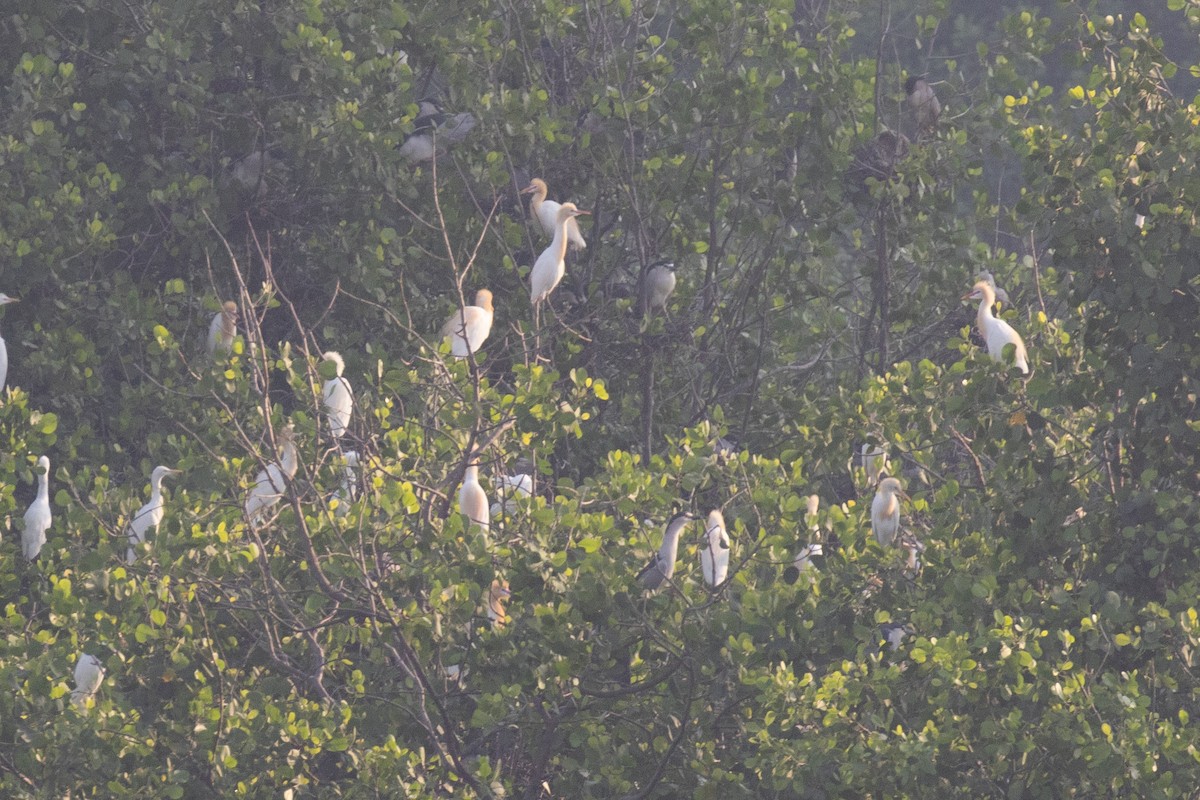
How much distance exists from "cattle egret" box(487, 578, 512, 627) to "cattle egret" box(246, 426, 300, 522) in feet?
A: 1.89

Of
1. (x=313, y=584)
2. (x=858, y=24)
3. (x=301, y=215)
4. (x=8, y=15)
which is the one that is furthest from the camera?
(x=858, y=24)

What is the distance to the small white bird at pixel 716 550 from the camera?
486 cm

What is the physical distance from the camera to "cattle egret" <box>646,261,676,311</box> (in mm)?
7254

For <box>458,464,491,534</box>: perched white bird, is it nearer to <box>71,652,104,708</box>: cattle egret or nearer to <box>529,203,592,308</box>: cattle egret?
<box>71,652,104,708</box>: cattle egret

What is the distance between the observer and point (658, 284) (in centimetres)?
728

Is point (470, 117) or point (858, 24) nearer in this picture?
point (470, 117)

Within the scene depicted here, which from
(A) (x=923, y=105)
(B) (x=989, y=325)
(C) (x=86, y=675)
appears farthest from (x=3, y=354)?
A: (A) (x=923, y=105)

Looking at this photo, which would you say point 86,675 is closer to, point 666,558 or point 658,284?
point 666,558

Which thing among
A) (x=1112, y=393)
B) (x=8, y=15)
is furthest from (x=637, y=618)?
(x=8, y=15)

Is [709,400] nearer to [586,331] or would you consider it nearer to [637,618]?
[586,331]

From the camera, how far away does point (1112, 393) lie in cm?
430

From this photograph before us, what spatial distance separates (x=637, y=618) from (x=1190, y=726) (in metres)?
1.33

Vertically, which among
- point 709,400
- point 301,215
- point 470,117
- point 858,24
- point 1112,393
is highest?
point 1112,393

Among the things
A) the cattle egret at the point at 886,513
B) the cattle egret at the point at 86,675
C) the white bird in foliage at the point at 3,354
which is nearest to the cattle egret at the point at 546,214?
the cattle egret at the point at 886,513
